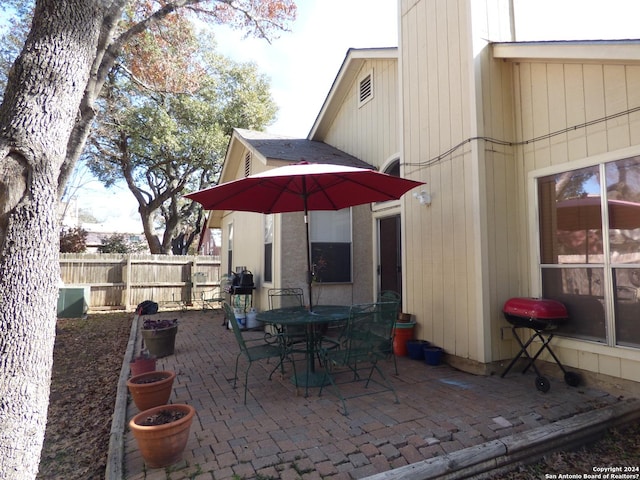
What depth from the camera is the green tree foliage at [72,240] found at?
15.2m

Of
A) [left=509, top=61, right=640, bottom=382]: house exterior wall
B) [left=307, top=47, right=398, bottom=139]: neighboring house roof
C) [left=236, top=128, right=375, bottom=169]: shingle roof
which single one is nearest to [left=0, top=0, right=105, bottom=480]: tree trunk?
[left=236, top=128, right=375, bottom=169]: shingle roof

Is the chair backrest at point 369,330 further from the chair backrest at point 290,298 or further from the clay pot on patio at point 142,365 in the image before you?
the chair backrest at point 290,298

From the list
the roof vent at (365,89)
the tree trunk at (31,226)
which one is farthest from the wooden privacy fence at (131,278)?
the tree trunk at (31,226)

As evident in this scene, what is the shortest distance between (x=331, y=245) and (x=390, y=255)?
1.13 m

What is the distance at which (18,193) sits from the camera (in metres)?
2.02

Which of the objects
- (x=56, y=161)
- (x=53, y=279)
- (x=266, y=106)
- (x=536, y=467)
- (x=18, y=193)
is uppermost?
(x=266, y=106)

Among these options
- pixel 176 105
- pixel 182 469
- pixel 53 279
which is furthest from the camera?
pixel 176 105

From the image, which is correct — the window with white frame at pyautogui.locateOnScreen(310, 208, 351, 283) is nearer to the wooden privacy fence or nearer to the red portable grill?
the red portable grill

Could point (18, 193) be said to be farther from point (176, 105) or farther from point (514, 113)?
point (176, 105)

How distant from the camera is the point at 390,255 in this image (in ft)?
22.7

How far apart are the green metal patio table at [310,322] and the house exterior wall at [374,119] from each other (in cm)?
364

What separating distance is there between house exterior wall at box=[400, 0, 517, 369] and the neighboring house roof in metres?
1.51

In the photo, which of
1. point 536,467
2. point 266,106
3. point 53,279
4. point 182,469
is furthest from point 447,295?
point 266,106

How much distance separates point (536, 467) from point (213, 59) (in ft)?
53.8
